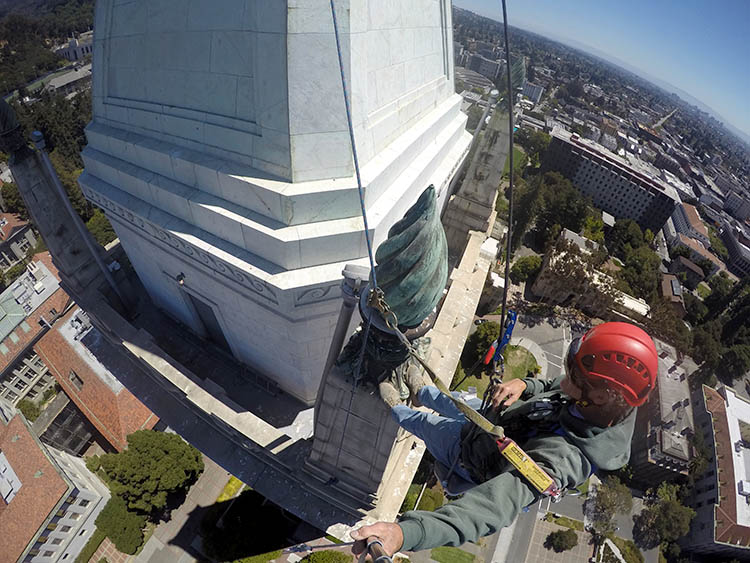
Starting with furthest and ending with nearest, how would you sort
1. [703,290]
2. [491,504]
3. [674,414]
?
[703,290]
[674,414]
[491,504]

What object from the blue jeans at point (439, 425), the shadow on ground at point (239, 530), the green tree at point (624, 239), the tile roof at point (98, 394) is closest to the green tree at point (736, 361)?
the green tree at point (624, 239)

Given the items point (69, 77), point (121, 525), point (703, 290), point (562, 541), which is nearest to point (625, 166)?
point (703, 290)

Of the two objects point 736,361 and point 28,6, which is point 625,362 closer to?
point 736,361

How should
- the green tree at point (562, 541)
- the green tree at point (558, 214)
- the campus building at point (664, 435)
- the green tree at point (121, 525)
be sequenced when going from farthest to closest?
the green tree at point (558, 214) < the campus building at point (664, 435) < the green tree at point (562, 541) < the green tree at point (121, 525)

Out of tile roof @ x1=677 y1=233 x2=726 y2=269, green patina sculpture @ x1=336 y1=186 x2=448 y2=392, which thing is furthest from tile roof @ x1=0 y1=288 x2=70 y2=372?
tile roof @ x1=677 y1=233 x2=726 y2=269

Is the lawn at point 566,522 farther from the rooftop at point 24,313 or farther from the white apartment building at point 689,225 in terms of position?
the white apartment building at point 689,225

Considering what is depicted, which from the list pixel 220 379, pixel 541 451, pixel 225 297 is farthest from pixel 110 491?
pixel 541 451

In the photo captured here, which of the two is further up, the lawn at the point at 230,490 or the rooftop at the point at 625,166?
the rooftop at the point at 625,166
